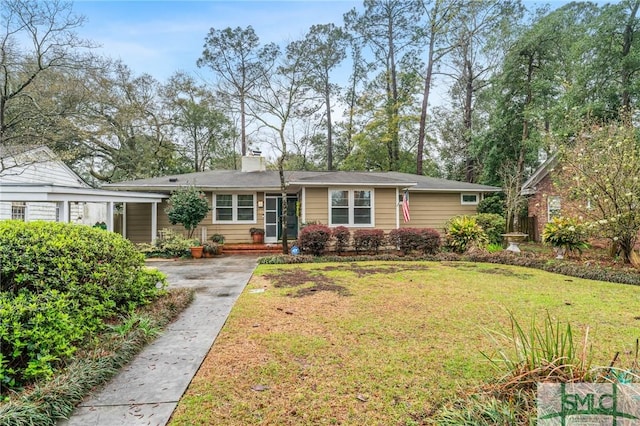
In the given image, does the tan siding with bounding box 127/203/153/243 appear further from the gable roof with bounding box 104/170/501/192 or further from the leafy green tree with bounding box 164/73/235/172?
the leafy green tree with bounding box 164/73/235/172

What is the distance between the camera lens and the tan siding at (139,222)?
Answer: 13617 mm

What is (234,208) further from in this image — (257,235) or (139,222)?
(139,222)

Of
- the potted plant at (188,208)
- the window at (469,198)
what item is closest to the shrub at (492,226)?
the window at (469,198)

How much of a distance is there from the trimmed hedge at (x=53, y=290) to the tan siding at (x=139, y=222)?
9.91 m

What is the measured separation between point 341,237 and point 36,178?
43.7ft

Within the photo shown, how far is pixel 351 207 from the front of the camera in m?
12.0

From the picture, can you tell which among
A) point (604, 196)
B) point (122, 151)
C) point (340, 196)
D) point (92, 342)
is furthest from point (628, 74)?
point (122, 151)

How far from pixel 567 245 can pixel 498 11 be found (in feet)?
54.7

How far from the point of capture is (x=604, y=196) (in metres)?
8.23

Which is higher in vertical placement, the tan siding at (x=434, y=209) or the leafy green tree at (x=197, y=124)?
the leafy green tree at (x=197, y=124)

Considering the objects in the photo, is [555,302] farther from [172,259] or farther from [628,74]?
[628,74]

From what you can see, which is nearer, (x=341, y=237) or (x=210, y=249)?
(x=341, y=237)

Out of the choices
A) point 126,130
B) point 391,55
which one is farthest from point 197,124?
point 391,55

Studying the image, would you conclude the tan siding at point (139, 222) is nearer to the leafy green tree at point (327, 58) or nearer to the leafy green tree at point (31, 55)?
the leafy green tree at point (31, 55)
